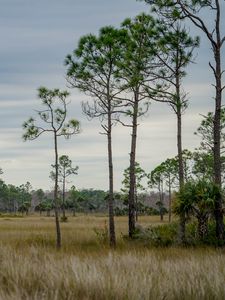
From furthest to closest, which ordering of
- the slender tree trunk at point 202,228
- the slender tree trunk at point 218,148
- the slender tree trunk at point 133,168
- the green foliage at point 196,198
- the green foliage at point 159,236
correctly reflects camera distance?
the slender tree trunk at point 133,168
the green foliage at point 159,236
the slender tree trunk at point 202,228
the green foliage at point 196,198
the slender tree trunk at point 218,148

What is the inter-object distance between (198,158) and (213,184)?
33.9 meters

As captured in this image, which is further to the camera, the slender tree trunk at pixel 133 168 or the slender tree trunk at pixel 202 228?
the slender tree trunk at pixel 133 168

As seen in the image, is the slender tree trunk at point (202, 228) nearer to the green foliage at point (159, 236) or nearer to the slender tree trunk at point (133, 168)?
the green foliage at point (159, 236)

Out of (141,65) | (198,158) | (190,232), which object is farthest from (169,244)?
(198,158)

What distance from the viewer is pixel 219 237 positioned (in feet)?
60.5

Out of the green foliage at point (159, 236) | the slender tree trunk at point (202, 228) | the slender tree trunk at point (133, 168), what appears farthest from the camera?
the slender tree trunk at point (133, 168)

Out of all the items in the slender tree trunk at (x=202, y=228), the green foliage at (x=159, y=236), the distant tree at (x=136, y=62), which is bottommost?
the green foliage at (x=159, y=236)

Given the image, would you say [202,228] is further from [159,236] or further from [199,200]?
[159,236]

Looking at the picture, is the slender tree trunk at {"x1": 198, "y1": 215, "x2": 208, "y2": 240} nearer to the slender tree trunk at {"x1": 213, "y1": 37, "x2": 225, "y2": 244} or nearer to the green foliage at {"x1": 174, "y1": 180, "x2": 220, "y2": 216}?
the green foliage at {"x1": 174, "y1": 180, "x2": 220, "y2": 216}

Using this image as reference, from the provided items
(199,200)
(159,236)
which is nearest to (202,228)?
(199,200)

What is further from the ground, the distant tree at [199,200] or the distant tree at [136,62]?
the distant tree at [136,62]

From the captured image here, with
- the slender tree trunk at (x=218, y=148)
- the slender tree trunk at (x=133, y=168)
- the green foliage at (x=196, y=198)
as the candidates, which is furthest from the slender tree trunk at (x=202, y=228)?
the slender tree trunk at (x=133, y=168)

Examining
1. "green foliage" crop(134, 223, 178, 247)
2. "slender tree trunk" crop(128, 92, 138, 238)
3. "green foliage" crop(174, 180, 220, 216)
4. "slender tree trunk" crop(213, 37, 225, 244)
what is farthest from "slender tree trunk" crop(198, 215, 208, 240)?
"slender tree trunk" crop(128, 92, 138, 238)

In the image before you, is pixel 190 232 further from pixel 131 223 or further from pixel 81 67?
pixel 81 67
